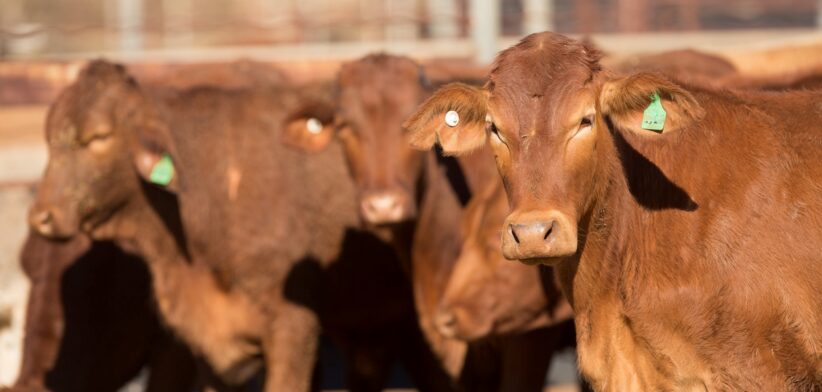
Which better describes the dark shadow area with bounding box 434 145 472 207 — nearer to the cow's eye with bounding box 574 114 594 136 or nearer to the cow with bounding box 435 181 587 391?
the cow with bounding box 435 181 587 391

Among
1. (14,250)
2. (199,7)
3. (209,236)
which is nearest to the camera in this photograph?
(209,236)

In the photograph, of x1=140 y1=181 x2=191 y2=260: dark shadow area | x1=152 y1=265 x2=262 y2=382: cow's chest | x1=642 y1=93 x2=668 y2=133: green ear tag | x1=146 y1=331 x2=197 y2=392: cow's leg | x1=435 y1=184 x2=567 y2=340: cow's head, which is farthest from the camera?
x1=146 y1=331 x2=197 y2=392: cow's leg

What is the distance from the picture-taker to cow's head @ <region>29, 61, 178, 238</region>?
317 inches

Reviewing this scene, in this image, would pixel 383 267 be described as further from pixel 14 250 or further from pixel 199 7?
pixel 199 7

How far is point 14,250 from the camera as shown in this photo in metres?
10.6

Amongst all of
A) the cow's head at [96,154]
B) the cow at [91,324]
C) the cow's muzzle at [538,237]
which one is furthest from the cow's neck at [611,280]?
the cow at [91,324]

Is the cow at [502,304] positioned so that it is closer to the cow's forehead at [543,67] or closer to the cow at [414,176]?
the cow at [414,176]

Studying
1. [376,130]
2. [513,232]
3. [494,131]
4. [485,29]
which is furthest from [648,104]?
[485,29]

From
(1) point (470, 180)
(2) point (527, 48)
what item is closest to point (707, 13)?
(1) point (470, 180)

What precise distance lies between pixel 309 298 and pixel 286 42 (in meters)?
5.94

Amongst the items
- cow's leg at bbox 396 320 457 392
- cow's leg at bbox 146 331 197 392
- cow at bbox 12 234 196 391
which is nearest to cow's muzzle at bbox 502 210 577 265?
cow's leg at bbox 396 320 457 392

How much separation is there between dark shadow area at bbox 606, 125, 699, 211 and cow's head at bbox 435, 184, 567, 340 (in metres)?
1.50

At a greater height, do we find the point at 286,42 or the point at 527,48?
the point at 527,48

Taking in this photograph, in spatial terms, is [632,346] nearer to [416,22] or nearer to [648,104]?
[648,104]
